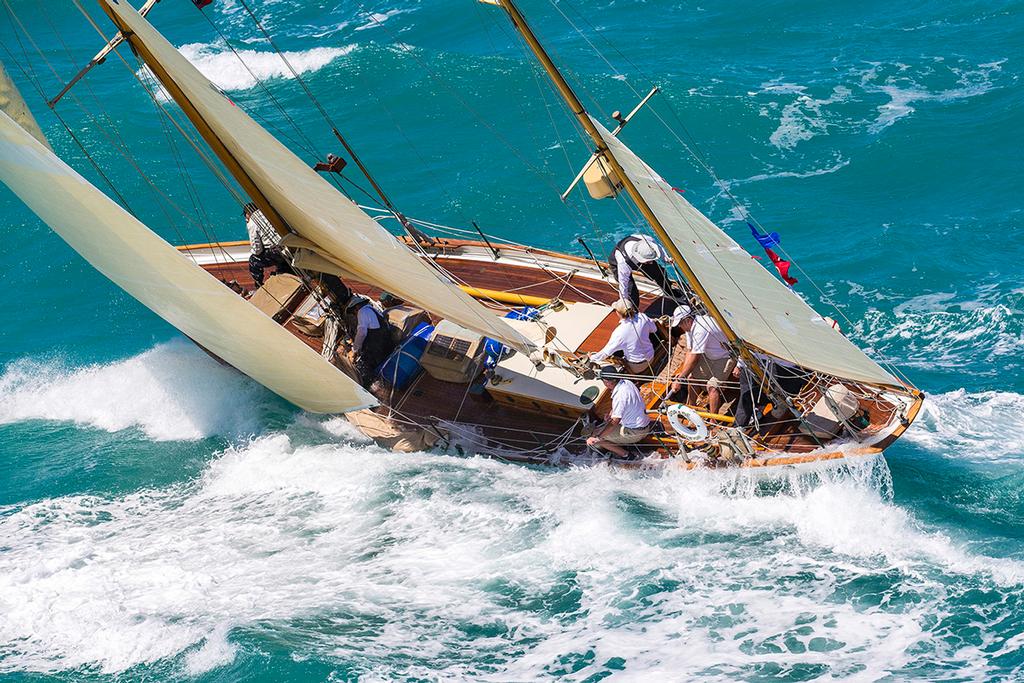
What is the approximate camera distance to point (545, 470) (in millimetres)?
15898

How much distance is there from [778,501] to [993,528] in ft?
9.15

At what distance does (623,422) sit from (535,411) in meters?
1.73

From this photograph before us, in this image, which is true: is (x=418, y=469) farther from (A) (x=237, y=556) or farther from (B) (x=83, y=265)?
(B) (x=83, y=265)

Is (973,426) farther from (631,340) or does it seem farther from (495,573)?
(495,573)

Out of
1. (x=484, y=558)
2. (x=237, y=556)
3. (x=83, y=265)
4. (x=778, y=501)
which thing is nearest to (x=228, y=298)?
(x=237, y=556)

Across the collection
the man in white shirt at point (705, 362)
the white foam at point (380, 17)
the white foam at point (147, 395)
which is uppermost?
the white foam at point (380, 17)

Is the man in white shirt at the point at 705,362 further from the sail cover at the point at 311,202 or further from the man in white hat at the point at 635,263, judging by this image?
the sail cover at the point at 311,202

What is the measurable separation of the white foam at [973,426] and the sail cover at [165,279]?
8.40 metres

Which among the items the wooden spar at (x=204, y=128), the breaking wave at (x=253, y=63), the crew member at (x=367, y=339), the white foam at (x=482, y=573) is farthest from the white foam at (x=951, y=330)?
the breaking wave at (x=253, y=63)

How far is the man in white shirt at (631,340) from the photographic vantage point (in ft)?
50.6

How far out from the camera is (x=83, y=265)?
23.0 metres

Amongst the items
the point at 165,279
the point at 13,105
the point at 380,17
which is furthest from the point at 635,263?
the point at 380,17

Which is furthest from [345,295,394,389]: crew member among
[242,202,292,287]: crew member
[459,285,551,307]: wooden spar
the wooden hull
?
[459,285,551,307]: wooden spar

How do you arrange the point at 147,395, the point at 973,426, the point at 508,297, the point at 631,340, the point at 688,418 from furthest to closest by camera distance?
the point at 147,395
the point at 508,297
the point at 973,426
the point at 631,340
the point at 688,418
